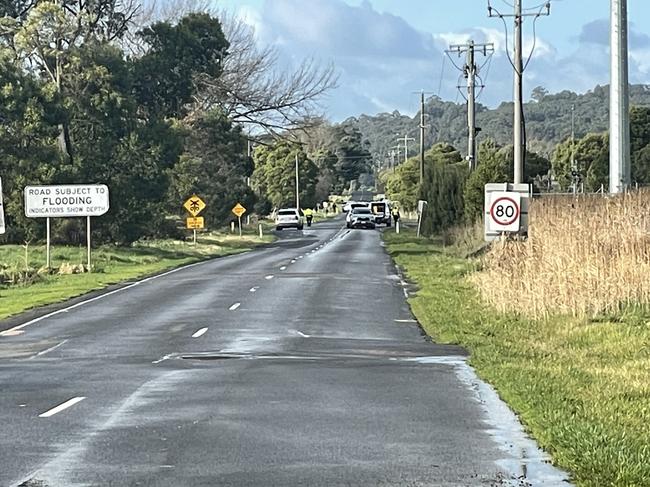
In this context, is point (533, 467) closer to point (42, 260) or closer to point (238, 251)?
point (42, 260)

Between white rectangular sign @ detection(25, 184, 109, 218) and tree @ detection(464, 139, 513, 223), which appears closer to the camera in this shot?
tree @ detection(464, 139, 513, 223)

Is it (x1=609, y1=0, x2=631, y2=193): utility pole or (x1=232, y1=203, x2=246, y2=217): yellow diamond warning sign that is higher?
(x1=609, y1=0, x2=631, y2=193): utility pole

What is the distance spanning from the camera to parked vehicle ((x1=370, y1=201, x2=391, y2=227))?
11694 centimetres

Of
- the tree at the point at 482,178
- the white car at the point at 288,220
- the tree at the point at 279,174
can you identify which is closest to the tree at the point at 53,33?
the tree at the point at 482,178

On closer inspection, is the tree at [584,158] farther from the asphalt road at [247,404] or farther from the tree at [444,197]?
the asphalt road at [247,404]

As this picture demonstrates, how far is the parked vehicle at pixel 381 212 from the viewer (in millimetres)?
116938

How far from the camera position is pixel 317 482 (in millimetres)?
9547

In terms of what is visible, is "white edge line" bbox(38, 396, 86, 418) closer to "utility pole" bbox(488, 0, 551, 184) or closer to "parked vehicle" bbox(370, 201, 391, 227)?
"utility pole" bbox(488, 0, 551, 184)

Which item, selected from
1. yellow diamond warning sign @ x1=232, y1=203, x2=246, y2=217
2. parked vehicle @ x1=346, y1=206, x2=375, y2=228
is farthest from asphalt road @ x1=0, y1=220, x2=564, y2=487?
parked vehicle @ x1=346, y1=206, x2=375, y2=228

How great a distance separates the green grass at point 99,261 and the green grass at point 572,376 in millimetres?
11777

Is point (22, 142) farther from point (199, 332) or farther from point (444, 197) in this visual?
point (199, 332)

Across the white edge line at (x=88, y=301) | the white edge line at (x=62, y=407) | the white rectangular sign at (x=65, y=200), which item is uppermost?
the white rectangular sign at (x=65, y=200)

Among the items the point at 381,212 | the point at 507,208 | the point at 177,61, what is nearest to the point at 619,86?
the point at 507,208

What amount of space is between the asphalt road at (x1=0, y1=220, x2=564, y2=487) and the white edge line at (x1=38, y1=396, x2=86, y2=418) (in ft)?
0.08
